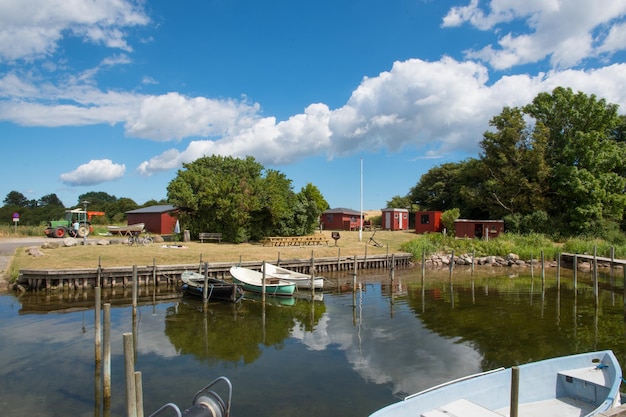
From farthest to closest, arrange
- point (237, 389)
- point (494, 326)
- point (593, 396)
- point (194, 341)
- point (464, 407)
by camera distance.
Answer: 1. point (494, 326)
2. point (194, 341)
3. point (237, 389)
4. point (593, 396)
5. point (464, 407)

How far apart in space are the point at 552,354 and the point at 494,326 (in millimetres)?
3627

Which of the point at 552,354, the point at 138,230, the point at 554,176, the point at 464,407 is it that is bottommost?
the point at 552,354

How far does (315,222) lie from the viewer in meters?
44.5

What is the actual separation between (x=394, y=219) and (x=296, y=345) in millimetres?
43222

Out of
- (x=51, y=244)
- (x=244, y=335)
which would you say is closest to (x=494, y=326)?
(x=244, y=335)

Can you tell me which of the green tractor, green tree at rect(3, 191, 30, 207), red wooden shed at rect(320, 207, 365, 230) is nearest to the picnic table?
the green tractor

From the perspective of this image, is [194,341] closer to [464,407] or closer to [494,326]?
[464,407]

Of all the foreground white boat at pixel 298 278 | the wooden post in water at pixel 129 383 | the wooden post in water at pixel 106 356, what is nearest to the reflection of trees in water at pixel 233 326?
the foreground white boat at pixel 298 278

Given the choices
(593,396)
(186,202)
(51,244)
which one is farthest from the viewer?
(186,202)

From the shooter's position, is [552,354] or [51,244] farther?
[51,244]

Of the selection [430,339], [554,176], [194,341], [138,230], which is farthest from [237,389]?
[554,176]

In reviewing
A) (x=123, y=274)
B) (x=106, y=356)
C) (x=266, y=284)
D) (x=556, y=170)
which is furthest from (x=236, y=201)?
(x=556, y=170)

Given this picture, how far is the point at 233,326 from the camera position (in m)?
17.0

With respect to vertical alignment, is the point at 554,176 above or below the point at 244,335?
above
